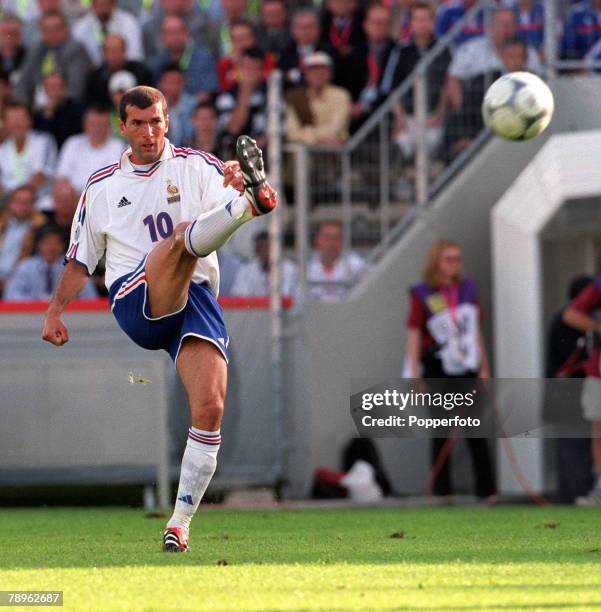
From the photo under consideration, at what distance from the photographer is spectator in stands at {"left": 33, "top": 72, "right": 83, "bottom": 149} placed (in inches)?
674

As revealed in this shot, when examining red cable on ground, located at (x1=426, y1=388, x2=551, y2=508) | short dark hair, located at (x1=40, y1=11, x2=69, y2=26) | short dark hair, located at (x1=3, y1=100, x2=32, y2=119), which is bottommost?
red cable on ground, located at (x1=426, y1=388, x2=551, y2=508)

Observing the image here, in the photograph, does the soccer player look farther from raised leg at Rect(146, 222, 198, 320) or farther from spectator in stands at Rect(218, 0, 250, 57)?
spectator in stands at Rect(218, 0, 250, 57)

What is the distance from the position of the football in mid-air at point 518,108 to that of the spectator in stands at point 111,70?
7.03 metres

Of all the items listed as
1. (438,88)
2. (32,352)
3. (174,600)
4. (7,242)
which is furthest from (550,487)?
(174,600)

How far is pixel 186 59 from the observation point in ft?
57.5

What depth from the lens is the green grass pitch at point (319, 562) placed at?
5.68m

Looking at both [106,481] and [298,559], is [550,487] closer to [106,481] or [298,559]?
[106,481]

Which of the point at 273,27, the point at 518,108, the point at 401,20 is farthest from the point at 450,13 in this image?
the point at 518,108

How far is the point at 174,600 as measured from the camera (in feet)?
18.6

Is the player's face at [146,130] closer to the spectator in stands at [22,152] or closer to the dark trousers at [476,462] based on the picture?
the dark trousers at [476,462]

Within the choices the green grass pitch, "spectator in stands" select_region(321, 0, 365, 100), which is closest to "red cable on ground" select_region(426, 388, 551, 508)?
the green grass pitch

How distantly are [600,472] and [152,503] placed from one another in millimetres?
3834

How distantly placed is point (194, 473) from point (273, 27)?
1025cm

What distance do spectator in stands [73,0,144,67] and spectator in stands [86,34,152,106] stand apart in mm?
498
